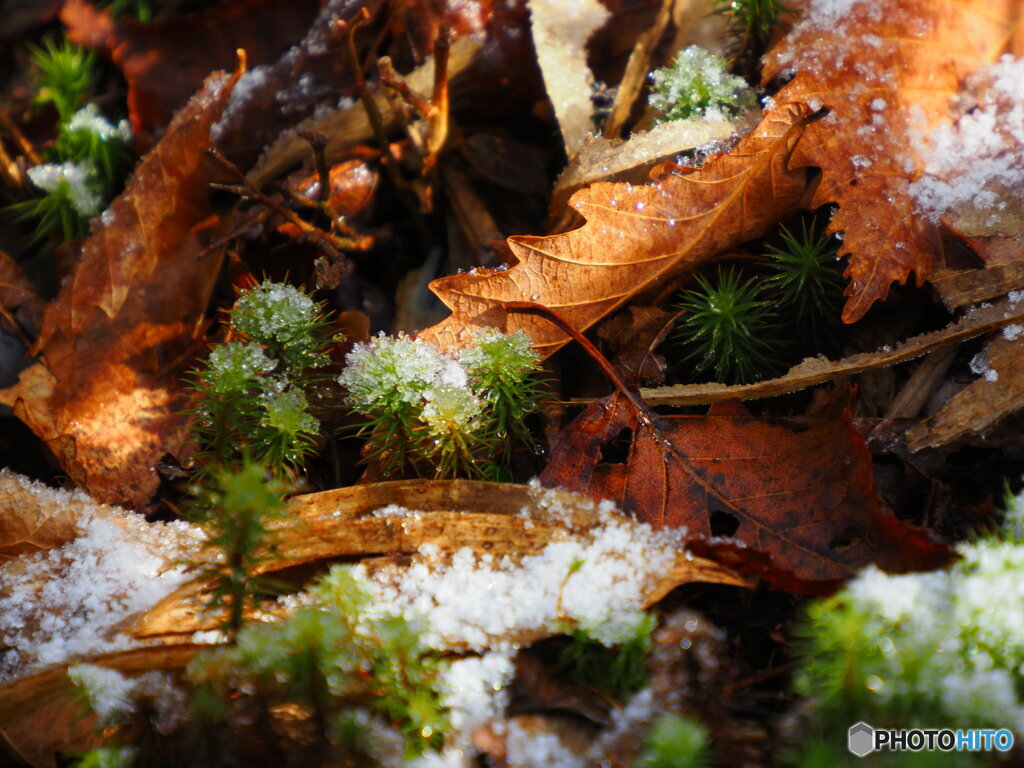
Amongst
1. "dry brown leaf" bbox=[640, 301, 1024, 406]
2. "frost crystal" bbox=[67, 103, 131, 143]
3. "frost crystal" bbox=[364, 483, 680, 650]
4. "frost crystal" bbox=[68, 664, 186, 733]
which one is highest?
"frost crystal" bbox=[67, 103, 131, 143]

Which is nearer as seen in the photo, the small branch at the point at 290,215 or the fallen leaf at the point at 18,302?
the small branch at the point at 290,215

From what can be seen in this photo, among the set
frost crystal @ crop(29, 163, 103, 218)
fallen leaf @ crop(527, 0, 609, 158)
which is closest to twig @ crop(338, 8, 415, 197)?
fallen leaf @ crop(527, 0, 609, 158)

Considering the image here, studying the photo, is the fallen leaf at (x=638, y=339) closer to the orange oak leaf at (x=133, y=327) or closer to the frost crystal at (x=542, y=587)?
the frost crystal at (x=542, y=587)

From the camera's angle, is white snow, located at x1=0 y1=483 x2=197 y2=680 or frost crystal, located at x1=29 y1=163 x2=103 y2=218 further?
frost crystal, located at x1=29 y1=163 x2=103 y2=218

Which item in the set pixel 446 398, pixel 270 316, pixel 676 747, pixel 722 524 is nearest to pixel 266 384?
pixel 270 316

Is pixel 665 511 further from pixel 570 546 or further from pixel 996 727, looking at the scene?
pixel 996 727

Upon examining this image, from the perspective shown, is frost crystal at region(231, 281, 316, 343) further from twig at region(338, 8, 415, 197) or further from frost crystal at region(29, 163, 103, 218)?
frost crystal at region(29, 163, 103, 218)

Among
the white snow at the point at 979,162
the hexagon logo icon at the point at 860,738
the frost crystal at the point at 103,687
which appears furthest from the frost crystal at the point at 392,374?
the white snow at the point at 979,162
